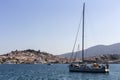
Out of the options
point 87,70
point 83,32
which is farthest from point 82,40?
point 87,70

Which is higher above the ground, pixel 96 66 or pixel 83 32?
pixel 83 32

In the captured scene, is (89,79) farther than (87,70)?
No

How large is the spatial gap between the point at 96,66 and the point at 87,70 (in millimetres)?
5429

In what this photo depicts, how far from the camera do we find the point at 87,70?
9725 cm

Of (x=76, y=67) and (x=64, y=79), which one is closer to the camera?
(x=64, y=79)

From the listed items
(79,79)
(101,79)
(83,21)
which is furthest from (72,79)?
(83,21)

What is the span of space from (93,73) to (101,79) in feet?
65.9

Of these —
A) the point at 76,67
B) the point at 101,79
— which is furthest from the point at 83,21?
the point at 101,79

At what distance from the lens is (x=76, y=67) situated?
101375 millimetres

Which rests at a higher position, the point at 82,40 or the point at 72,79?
the point at 82,40

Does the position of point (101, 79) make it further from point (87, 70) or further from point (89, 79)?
point (87, 70)

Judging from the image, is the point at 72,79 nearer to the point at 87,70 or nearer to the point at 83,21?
the point at 87,70

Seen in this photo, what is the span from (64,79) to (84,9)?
3368 cm

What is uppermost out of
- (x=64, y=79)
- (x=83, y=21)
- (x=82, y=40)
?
(x=83, y=21)
